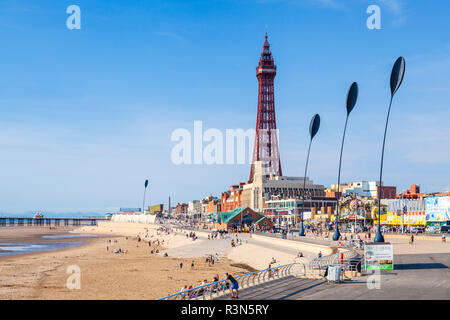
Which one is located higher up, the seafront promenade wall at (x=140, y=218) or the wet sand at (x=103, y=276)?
the wet sand at (x=103, y=276)

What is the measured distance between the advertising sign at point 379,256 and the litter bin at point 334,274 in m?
1.63

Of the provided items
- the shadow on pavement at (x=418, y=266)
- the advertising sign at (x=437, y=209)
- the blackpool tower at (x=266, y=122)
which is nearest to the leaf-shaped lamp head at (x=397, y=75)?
the shadow on pavement at (x=418, y=266)

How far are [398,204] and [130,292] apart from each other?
6167cm

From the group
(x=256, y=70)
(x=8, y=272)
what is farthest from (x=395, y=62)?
(x=256, y=70)

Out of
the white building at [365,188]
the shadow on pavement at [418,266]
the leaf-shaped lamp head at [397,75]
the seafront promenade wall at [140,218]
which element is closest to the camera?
the shadow on pavement at [418,266]

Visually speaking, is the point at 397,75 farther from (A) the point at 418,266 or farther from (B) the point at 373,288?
(B) the point at 373,288

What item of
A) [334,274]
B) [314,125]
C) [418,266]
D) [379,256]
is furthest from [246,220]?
[334,274]

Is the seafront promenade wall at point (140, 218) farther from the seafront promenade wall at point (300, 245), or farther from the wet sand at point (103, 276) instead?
the wet sand at point (103, 276)

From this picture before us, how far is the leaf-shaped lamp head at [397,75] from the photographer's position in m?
28.1

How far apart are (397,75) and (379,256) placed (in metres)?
13.9

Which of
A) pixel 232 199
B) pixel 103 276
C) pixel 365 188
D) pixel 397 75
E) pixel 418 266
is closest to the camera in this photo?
pixel 418 266

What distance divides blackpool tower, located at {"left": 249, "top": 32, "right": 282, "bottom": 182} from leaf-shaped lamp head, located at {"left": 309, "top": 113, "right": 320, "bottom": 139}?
80394mm

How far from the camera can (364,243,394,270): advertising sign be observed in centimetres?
1955

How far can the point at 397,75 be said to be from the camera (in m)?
28.8
